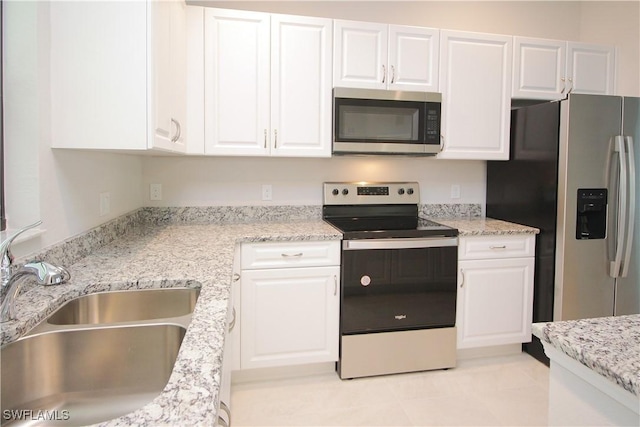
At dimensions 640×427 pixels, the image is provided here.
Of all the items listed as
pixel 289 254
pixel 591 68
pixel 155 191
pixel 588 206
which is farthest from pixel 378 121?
pixel 591 68

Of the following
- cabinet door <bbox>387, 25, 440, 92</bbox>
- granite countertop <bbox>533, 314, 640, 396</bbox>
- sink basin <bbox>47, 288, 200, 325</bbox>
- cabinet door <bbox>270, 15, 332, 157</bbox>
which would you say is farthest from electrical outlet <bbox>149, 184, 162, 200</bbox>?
granite countertop <bbox>533, 314, 640, 396</bbox>

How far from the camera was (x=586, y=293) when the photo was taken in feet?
7.93

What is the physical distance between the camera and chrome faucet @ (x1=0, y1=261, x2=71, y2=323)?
90cm

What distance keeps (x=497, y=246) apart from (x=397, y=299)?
2.44 feet

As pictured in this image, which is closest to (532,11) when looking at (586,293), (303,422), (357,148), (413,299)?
(357,148)

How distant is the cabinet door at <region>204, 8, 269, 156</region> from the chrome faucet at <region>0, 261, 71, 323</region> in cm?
147

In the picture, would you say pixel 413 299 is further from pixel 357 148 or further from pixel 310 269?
pixel 357 148

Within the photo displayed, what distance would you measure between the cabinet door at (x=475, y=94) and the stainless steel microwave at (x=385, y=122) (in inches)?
5.2

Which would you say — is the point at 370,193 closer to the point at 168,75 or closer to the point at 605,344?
the point at 168,75

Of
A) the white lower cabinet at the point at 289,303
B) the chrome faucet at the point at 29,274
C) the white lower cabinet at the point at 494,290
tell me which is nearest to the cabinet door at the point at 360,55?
the white lower cabinet at the point at 289,303

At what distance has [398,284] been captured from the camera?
90.0 inches

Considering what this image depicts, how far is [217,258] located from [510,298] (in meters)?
1.90

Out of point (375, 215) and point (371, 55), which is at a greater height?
point (371, 55)

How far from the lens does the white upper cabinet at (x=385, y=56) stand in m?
2.41
